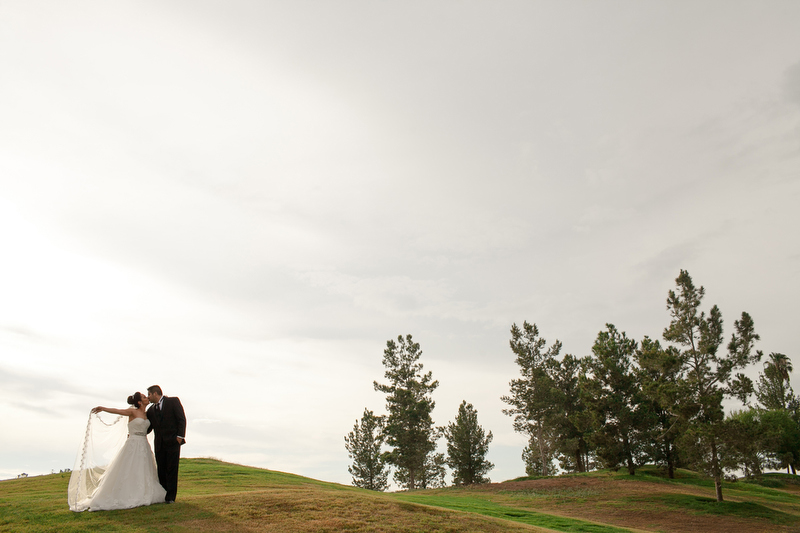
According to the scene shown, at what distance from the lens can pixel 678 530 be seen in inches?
1114

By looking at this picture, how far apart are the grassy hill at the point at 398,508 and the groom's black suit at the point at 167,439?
772 mm

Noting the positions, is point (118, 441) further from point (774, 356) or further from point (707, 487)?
point (774, 356)

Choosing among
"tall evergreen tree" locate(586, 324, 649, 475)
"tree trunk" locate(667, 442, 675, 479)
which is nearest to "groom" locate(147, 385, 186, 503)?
"tall evergreen tree" locate(586, 324, 649, 475)

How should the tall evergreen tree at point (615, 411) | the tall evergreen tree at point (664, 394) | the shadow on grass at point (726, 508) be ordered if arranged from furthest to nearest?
the tall evergreen tree at point (615, 411) → the tall evergreen tree at point (664, 394) → the shadow on grass at point (726, 508)

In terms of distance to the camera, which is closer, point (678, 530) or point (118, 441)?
point (118, 441)

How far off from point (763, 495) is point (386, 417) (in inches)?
1561

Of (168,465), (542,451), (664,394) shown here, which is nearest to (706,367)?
(664,394)

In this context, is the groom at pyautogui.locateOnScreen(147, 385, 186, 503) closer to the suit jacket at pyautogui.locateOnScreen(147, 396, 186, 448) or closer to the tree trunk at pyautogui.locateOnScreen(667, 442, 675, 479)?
the suit jacket at pyautogui.locateOnScreen(147, 396, 186, 448)

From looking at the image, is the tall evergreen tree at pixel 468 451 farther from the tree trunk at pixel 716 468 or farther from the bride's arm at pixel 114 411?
the bride's arm at pixel 114 411

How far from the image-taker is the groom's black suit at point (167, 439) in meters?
14.0

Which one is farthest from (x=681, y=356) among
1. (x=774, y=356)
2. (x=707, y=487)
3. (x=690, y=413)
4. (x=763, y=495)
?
(x=774, y=356)

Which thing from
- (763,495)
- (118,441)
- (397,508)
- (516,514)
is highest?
(118,441)

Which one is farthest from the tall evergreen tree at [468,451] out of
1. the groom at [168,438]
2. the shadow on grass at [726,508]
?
the groom at [168,438]

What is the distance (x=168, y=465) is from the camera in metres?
14.1
